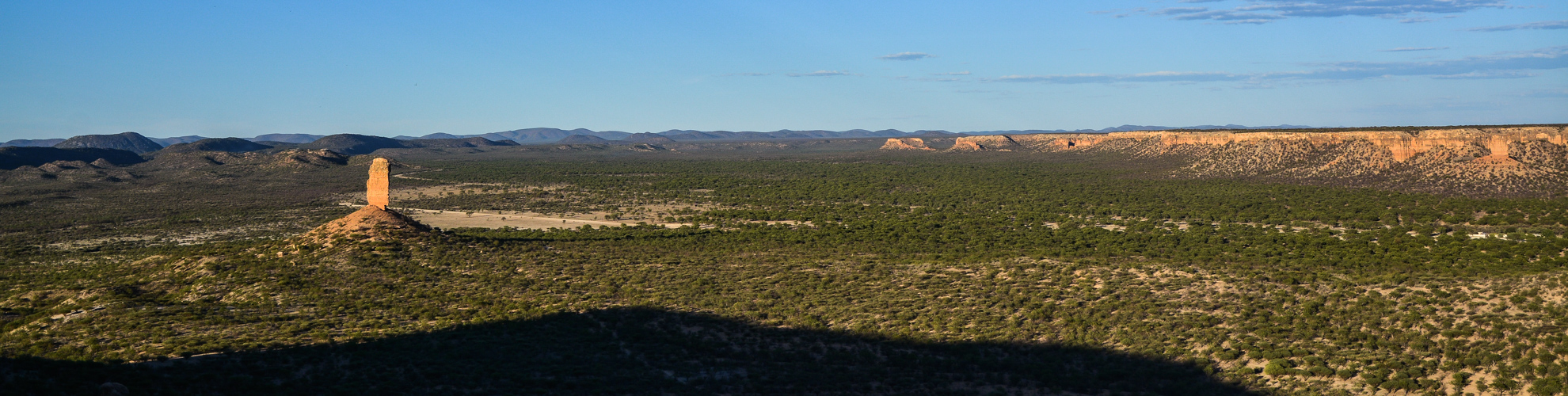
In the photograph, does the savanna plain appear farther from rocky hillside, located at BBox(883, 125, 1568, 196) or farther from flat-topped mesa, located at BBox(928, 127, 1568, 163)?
flat-topped mesa, located at BBox(928, 127, 1568, 163)

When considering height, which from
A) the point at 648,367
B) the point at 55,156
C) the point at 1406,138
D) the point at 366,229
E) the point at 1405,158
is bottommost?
the point at 648,367

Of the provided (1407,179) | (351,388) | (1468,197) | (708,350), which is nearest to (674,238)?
(708,350)

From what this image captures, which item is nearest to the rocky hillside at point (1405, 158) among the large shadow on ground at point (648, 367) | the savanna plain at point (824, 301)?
the savanna plain at point (824, 301)

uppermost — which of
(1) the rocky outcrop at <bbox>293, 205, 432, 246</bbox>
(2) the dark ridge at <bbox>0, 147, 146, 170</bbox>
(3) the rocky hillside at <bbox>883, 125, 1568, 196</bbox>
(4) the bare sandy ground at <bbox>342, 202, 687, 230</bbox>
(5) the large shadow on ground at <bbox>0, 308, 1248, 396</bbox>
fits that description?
(3) the rocky hillside at <bbox>883, 125, 1568, 196</bbox>

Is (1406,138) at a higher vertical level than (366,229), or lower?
higher

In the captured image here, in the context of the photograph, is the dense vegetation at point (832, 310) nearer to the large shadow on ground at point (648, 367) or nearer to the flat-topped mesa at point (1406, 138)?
the large shadow on ground at point (648, 367)

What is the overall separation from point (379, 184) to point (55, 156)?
5068 inches

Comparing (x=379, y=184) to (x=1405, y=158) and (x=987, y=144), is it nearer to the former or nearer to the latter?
(x=1405, y=158)

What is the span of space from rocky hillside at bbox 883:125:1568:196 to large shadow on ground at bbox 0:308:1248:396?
52.8 meters

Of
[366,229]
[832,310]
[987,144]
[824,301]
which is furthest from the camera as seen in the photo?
[987,144]

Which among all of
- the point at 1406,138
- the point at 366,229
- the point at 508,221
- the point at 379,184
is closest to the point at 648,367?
the point at 366,229

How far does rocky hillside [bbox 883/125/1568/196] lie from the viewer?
210 feet

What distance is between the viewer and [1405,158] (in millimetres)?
76812

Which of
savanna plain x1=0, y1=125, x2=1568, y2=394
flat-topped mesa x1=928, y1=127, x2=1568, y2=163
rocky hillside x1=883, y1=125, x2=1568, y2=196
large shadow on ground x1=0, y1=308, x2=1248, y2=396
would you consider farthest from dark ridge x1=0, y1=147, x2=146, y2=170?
flat-topped mesa x1=928, y1=127, x2=1568, y2=163
